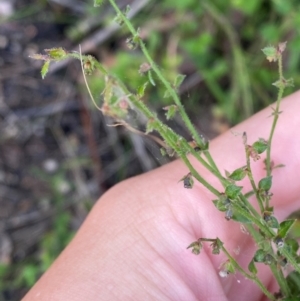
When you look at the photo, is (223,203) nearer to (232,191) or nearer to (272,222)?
(232,191)

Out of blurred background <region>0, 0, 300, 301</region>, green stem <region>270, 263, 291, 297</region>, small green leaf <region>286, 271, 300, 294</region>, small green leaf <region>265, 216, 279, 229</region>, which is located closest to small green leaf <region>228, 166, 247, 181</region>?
small green leaf <region>265, 216, 279, 229</region>

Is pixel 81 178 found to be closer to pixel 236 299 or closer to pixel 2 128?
pixel 2 128

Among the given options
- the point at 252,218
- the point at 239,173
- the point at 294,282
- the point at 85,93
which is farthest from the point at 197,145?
the point at 85,93

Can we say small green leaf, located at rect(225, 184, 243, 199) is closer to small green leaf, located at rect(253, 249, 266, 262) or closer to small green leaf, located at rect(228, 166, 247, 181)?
small green leaf, located at rect(228, 166, 247, 181)

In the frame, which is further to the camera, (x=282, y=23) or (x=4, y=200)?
(x=4, y=200)

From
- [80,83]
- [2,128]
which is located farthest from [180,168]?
[2,128]

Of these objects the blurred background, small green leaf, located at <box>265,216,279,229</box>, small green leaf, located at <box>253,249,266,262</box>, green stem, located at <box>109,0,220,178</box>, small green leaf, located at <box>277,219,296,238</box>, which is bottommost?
small green leaf, located at <box>253,249,266,262</box>
